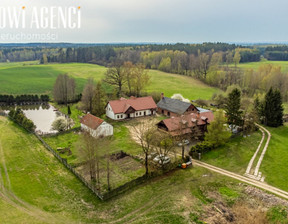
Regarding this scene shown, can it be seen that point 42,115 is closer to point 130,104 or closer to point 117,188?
point 130,104

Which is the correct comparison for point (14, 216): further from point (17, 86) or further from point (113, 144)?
point (17, 86)

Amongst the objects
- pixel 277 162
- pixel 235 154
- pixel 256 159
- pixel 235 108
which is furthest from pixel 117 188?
pixel 235 108

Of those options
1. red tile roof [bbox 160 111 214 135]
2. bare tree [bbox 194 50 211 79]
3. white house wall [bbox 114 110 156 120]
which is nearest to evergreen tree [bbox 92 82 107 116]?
→ white house wall [bbox 114 110 156 120]

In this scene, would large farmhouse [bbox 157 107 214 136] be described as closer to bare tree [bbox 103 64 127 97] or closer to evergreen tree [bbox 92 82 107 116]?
evergreen tree [bbox 92 82 107 116]

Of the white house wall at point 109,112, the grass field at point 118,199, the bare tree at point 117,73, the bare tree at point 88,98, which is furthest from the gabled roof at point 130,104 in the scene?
the grass field at point 118,199

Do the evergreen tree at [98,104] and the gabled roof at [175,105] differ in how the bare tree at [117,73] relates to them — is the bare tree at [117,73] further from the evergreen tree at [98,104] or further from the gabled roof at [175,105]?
the gabled roof at [175,105]

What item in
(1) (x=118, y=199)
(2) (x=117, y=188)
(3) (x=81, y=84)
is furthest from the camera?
(3) (x=81, y=84)
